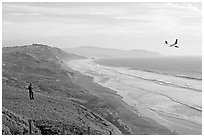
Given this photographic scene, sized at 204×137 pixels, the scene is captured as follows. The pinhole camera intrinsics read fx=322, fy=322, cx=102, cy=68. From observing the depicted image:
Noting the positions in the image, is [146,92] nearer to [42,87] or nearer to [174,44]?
[42,87]

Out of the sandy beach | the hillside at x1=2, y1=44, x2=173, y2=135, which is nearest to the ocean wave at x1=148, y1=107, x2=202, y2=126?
the sandy beach

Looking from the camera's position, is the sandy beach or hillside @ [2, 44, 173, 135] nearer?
hillside @ [2, 44, 173, 135]

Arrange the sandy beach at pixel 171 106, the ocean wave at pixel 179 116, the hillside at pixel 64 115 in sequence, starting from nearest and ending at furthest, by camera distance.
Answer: the hillside at pixel 64 115 < the sandy beach at pixel 171 106 < the ocean wave at pixel 179 116

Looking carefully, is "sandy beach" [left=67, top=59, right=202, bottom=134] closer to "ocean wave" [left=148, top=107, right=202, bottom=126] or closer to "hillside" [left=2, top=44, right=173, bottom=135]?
"ocean wave" [left=148, top=107, right=202, bottom=126]

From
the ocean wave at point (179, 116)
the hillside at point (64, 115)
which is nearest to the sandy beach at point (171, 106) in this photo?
the ocean wave at point (179, 116)

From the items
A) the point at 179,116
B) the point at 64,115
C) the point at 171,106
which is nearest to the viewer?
the point at 64,115

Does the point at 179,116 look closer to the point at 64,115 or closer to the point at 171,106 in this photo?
the point at 171,106

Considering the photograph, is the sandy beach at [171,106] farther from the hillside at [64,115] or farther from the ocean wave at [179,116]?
the hillside at [64,115]

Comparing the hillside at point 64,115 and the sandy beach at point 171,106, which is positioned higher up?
the hillside at point 64,115

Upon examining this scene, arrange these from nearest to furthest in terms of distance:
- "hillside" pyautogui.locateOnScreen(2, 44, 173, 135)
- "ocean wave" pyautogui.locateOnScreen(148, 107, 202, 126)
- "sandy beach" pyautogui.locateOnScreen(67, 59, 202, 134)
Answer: "hillside" pyautogui.locateOnScreen(2, 44, 173, 135)
"sandy beach" pyautogui.locateOnScreen(67, 59, 202, 134)
"ocean wave" pyautogui.locateOnScreen(148, 107, 202, 126)

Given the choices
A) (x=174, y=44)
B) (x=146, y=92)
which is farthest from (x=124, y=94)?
(x=174, y=44)

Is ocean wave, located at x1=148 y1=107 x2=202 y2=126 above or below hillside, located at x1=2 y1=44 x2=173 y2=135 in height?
below

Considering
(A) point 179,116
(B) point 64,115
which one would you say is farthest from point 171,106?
(B) point 64,115
